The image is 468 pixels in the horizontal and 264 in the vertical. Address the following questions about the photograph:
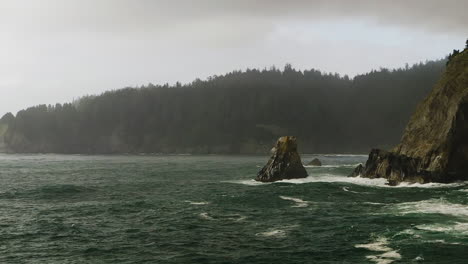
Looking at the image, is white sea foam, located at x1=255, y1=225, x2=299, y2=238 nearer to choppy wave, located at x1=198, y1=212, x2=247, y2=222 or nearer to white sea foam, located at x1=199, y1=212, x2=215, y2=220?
choppy wave, located at x1=198, y1=212, x2=247, y2=222

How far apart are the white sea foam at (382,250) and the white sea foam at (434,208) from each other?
11246 millimetres

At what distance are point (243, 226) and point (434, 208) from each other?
17.5 m

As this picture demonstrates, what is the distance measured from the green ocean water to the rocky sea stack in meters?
3.35

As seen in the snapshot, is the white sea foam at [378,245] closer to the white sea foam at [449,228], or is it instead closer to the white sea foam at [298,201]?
the white sea foam at [449,228]

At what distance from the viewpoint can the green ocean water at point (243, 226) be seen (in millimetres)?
28250

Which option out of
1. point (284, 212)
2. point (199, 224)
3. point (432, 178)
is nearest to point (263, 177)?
point (432, 178)

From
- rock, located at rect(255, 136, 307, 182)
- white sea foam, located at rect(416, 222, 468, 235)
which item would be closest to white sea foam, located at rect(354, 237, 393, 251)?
white sea foam, located at rect(416, 222, 468, 235)

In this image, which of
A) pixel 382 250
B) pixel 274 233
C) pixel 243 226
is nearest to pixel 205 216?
pixel 243 226

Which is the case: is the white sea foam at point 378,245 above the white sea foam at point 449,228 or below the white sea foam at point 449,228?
below

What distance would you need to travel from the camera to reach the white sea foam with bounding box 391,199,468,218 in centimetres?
3969

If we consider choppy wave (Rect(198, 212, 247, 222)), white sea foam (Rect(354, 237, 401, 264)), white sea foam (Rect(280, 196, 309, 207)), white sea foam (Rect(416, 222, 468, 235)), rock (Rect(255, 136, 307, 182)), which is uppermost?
rock (Rect(255, 136, 307, 182))

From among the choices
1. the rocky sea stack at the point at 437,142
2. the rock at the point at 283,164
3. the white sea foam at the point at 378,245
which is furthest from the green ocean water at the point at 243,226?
the rock at the point at 283,164

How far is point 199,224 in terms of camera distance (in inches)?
1502

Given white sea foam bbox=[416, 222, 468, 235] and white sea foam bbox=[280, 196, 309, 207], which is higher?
white sea foam bbox=[280, 196, 309, 207]
